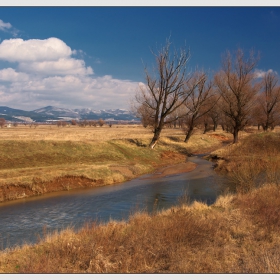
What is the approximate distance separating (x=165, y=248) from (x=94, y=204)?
33.3 ft

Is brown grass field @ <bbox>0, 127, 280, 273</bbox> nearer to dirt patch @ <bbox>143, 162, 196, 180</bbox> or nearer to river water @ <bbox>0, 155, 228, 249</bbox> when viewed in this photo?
river water @ <bbox>0, 155, 228, 249</bbox>

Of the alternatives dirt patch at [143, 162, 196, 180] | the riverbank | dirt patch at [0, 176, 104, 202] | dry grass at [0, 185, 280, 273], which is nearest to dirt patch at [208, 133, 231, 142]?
the riverbank

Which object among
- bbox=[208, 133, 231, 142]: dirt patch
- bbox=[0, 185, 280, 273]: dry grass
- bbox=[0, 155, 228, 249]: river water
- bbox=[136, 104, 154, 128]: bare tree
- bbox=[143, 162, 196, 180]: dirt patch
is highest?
bbox=[136, 104, 154, 128]: bare tree

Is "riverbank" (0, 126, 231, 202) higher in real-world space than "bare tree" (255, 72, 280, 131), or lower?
lower

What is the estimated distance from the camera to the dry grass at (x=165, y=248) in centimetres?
822

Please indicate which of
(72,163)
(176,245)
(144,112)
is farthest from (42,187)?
(144,112)

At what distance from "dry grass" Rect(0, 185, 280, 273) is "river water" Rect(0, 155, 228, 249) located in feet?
6.82

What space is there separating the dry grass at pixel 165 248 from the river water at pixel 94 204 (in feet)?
6.82

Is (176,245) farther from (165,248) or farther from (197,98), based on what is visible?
(197,98)

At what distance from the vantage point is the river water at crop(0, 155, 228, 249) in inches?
563

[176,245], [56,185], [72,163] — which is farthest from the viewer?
[72,163]

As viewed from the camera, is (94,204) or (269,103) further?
(269,103)

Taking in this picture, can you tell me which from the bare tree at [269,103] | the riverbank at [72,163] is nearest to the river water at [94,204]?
the riverbank at [72,163]

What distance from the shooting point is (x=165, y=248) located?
9.29 m
